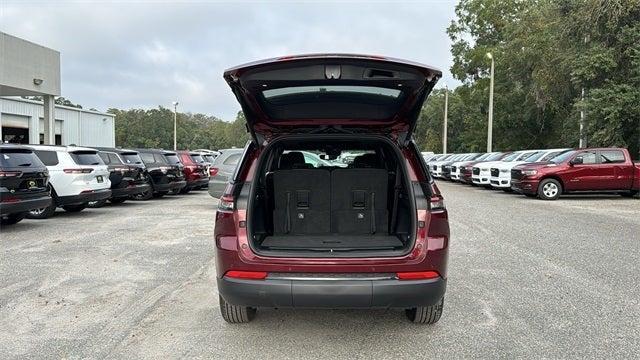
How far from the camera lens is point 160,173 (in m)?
15.5

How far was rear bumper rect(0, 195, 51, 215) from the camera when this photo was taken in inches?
342

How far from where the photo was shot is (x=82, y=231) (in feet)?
30.7

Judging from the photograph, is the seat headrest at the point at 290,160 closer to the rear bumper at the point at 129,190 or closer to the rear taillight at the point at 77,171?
the rear taillight at the point at 77,171

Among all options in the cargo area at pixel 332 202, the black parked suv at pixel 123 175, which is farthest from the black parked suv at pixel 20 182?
the cargo area at pixel 332 202

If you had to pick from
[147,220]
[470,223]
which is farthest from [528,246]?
[147,220]

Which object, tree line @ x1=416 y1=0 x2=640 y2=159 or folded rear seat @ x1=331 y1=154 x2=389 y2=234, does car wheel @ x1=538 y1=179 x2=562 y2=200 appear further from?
folded rear seat @ x1=331 y1=154 x2=389 y2=234

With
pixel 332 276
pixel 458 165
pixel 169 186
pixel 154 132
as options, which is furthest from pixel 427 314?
pixel 154 132

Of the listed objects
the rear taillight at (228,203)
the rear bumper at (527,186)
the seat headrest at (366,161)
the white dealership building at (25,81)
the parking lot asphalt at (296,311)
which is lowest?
the parking lot asphalt at (296,311)

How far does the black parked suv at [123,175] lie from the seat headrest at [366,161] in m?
9.17

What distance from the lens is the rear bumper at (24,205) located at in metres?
8.68

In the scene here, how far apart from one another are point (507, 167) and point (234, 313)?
611 inches

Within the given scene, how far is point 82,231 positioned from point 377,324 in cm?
681

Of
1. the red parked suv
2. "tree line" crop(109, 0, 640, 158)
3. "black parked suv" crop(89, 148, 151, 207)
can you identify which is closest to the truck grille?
"tree line" crop(109, 0, 640, 158)

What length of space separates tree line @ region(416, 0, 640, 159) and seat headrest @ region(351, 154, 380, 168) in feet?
59.1
